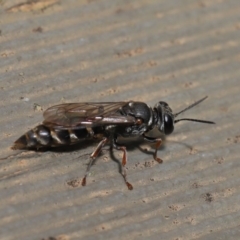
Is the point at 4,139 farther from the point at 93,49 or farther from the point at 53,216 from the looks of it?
the point at 93,49

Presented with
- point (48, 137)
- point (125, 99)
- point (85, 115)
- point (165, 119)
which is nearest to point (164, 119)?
point (165, 119)

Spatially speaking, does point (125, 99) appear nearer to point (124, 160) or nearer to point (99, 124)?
point (99, 124)

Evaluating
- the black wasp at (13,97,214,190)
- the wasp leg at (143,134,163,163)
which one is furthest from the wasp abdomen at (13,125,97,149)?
the wasp leg at (143,134,163,163)

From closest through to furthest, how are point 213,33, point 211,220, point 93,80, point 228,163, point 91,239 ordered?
point 91,239
point 211,220
point 228,163
point 93,80
point 213,33

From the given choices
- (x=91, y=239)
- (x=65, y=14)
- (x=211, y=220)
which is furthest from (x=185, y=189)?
(x=65, y=14)

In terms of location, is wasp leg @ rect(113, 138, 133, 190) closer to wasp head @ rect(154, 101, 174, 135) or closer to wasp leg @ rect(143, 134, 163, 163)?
wasp leg @ rect(143, 134, 163, 163)

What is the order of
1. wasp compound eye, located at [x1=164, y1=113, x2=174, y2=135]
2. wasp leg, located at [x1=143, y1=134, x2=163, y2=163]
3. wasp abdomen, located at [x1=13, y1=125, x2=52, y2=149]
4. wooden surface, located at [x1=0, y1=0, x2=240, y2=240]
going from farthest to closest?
wasp compound eye, located at [x1=164, y1=113, x2=174, y2=135], wasp leg, located at [x1=143, y1=134, x2=163, y2=163], wasp abdomen, located at [x1=13, y1=125, x2=52, y2=149], wooden surface, located at [x1=0, y1=0, x2=240, y2=240]

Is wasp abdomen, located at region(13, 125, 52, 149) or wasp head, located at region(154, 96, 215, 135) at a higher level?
wasp abdomen, located at region(13, 125, 52, 149)

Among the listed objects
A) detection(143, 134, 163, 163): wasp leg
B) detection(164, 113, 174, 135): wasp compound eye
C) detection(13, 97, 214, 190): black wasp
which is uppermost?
detection(13, 97, 214, 190): black wasp
